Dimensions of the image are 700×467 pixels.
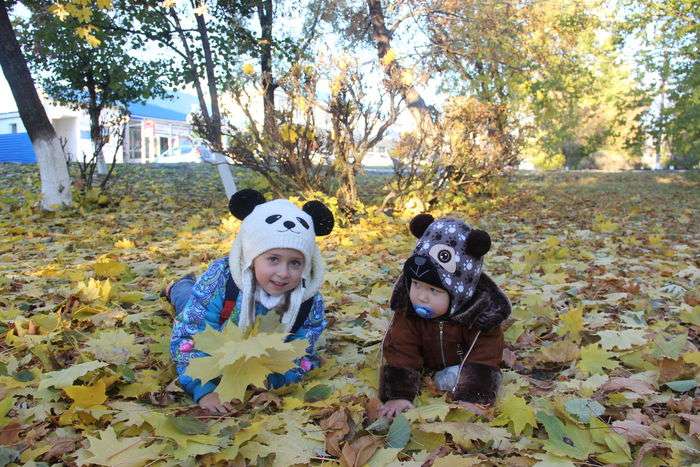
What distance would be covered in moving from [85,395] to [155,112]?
3165cm

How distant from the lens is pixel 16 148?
22859 millimetres

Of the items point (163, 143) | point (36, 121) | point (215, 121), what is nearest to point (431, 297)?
point (215, 121)

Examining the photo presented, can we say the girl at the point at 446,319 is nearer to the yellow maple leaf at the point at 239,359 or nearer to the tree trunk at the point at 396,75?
the yellow maple leaf at the point at 239,359

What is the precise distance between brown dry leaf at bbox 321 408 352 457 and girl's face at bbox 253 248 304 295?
52 cm

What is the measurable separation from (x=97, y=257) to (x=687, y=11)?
9519mm

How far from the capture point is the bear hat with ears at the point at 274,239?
7.10ft

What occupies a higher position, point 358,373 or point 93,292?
point 93,292

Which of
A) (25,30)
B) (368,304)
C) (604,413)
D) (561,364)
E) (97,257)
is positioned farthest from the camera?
(25,30)

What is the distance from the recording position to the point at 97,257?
4.73 meters

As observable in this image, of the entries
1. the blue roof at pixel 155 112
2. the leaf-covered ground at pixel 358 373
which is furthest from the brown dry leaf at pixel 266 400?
the blue roof at pixel 155 112

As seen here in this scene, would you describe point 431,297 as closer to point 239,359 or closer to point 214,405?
point 239,359

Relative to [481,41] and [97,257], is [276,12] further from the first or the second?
[97,257]

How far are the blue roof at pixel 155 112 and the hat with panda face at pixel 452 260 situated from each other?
2890cm

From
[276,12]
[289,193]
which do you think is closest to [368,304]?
[289,193]
